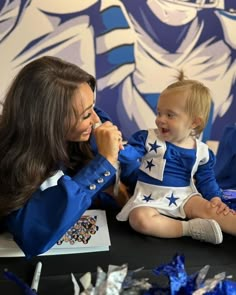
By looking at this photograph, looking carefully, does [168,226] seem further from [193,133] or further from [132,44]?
[132,44]

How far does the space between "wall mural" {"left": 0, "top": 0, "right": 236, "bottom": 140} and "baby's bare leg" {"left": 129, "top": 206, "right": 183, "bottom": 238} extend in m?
0.88

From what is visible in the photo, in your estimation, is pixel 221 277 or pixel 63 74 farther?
pixel 63 74

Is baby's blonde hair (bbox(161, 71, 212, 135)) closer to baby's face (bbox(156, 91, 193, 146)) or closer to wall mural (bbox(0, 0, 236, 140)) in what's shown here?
baby's face (bbox(156, 91, 193, 146))

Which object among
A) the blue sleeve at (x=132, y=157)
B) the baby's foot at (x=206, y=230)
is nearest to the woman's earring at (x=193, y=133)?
the blue sleeve at (x=132, y=157)

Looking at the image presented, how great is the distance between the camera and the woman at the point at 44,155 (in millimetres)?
1128

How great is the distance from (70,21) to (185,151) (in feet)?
3.04

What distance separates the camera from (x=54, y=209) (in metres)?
1.12

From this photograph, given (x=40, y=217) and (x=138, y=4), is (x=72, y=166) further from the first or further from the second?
(x=138, y=4)

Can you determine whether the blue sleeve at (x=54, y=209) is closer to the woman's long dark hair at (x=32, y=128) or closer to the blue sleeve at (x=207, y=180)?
the woman's long dark hair at (x=32, y=128)

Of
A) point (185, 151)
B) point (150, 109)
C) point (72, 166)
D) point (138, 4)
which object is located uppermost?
point (138, 4)

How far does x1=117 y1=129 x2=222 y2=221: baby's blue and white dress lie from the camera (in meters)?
1.38

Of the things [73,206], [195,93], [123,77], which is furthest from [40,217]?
[123,77]

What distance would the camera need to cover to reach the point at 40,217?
3.72ft

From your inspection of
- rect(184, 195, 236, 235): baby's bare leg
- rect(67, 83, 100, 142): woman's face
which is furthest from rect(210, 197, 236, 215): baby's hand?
rect(67, 83, 100, 142): woman's face
